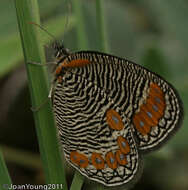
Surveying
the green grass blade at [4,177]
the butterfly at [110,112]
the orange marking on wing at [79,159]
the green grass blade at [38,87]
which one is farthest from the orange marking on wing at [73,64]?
the green grass blade at [4,177]

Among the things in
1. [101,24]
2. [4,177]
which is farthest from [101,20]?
[4,177]

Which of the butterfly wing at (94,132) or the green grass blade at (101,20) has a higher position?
the green grass blade at (101,20)

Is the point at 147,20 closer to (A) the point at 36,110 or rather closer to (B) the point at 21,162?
(B) the point at 21,162

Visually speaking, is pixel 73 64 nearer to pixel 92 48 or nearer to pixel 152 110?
pixel 152 110

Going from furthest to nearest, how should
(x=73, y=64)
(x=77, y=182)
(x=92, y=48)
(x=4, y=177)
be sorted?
(x=92, y=48), (x=73, y=64), (x=77, y=182), (x=4, y=177)

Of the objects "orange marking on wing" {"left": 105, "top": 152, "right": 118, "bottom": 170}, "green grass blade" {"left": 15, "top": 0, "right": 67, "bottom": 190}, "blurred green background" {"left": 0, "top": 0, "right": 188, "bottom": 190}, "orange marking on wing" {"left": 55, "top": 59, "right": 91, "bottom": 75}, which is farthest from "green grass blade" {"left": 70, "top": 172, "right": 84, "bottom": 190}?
"blurred green background" {"left": 0, "top": 0, "right": 188, "bottom": 190}

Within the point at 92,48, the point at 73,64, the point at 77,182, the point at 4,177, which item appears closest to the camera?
the point at 4,177

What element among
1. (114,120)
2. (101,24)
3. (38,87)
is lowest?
(114,120)

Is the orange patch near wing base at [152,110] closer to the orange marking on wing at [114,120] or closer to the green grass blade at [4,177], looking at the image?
the orange marking on wing at [114,120]
